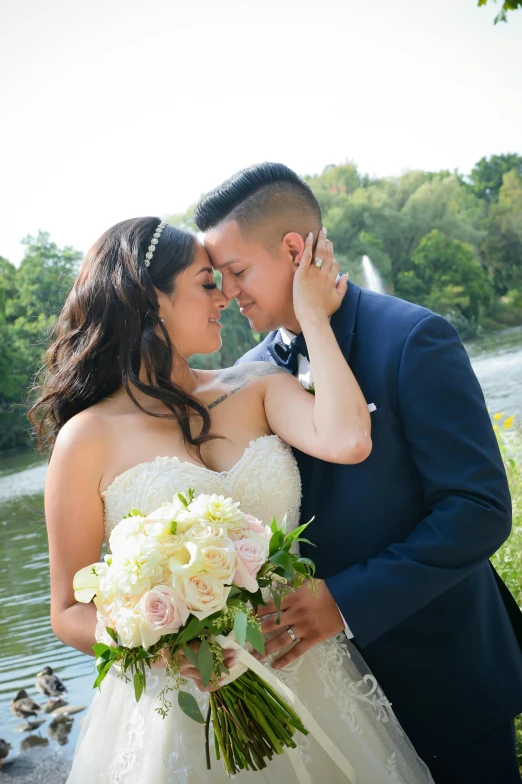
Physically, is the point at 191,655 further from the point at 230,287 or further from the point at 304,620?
the point at 230,287

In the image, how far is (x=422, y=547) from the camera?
2498mm

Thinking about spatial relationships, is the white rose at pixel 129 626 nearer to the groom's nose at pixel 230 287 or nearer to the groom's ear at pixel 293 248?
the groom's nose at pixel 230 287

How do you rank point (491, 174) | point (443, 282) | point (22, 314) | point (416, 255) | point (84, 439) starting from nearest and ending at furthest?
point (84, 439) < point (22, 314) < point (443, 282) < point (416, 255) < point (491, 174)

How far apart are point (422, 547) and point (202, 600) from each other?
84 cm

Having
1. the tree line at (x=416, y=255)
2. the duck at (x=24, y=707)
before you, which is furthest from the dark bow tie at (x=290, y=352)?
the tree line at (x=416, y=255)

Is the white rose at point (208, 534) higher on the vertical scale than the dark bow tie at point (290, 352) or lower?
lower

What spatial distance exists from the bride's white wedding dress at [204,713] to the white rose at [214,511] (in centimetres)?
48

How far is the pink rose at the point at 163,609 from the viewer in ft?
6.44

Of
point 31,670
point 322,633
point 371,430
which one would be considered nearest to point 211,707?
point 322,633

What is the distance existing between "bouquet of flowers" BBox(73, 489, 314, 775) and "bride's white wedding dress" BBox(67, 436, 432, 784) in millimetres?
245

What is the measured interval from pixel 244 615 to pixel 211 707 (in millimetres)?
376

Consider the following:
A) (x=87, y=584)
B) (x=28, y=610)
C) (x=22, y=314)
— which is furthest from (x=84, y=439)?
(x=22, y=314)

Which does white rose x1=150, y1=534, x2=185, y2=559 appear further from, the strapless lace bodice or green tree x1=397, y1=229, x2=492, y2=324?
green tree x1=397, y1=229, x2=492, y2=324

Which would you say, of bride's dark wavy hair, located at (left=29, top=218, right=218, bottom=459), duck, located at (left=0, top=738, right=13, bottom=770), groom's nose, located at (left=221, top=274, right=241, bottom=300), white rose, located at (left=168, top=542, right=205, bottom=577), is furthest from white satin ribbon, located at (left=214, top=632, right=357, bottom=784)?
duck, located at (left=0, top=738, right=13, bottom=770)
